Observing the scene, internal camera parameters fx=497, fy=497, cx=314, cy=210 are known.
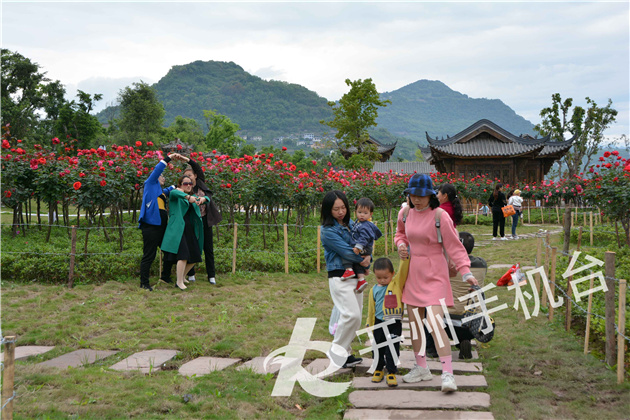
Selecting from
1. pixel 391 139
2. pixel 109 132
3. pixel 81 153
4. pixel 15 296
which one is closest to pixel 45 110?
pixel 109 132

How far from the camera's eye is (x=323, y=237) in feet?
14.4

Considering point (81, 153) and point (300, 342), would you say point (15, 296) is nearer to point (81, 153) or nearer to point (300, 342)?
point (81, 153)

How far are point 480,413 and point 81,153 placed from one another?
27.6ft

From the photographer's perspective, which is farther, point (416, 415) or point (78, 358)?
point (78, 358)

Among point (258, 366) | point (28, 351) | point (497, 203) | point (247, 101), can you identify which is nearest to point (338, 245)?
point (258, 366)

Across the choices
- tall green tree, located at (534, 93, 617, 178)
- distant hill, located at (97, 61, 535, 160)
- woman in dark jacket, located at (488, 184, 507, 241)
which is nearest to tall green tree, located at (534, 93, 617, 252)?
tall green tree, located at (534, 93, 617, 178)

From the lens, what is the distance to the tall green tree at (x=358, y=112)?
1311 inches

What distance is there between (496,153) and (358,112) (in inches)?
372

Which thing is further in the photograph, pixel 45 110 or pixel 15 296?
pixel 45 110

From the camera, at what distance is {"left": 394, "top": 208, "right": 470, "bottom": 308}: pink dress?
3.97m

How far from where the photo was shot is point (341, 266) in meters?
4.36

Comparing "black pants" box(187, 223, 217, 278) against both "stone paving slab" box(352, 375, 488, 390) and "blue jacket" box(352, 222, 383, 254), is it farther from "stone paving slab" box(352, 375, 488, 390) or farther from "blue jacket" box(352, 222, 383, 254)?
"stone paving slab" box(352, 375, 488, 390)

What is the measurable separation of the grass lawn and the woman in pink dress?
1.95ft

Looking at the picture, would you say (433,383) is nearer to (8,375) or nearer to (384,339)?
(384,339)
